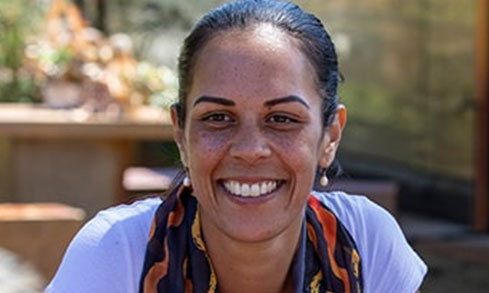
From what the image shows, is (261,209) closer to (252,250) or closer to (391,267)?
(252,250)

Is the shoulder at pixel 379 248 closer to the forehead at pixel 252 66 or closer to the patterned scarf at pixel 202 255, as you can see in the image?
the patterned scarf at pixel 202 255

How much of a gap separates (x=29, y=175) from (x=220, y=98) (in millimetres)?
4746

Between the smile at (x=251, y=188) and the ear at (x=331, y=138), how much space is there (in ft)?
0.44

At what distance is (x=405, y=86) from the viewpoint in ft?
30.2

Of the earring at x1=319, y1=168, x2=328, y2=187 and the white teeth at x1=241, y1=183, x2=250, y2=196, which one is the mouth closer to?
the white teeth at x1=241, y1=183, x2=250, y2=196

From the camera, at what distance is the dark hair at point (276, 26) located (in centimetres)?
206

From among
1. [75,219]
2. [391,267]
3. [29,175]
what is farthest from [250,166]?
[29,175]

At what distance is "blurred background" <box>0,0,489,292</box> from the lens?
21.2 ft

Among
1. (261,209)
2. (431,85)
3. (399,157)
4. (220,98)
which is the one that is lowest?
(399,157)

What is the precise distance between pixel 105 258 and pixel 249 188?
0.29 meters

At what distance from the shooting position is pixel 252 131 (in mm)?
1993

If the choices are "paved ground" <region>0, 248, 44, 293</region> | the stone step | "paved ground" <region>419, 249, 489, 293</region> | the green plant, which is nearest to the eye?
"paved ground" <region>0, 248, 44, 293</region>

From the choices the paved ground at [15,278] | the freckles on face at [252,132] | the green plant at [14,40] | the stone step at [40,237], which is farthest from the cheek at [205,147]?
the green plant at [14,40]

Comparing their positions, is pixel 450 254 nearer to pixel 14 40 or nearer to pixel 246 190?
pixel 14 40
